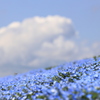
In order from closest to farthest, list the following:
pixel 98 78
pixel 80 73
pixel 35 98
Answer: pixel 35 98 → pixel 98 78 → pixel 80 73

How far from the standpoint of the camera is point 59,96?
6.14 m

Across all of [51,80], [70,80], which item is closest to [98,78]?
[70,80]

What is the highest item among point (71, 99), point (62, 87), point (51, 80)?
point (51, 80)

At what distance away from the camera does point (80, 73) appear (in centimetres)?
996

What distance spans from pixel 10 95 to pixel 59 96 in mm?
2733

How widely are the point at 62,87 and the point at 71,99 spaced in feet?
4.35

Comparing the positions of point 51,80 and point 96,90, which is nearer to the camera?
point 96,90

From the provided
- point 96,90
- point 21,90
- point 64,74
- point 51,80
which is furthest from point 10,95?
point 96,90

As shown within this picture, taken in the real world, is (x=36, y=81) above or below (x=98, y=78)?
above

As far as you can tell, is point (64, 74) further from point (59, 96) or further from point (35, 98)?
point (59, 96)

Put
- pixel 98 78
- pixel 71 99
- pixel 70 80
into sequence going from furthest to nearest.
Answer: pixel 70 80
pixel 98 78
pixel 71 99

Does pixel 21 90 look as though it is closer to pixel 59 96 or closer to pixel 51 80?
pixel 51 80

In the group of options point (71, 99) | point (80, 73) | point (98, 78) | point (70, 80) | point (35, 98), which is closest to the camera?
point (71, 99)

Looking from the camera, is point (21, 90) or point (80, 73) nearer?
point (21, 90)
